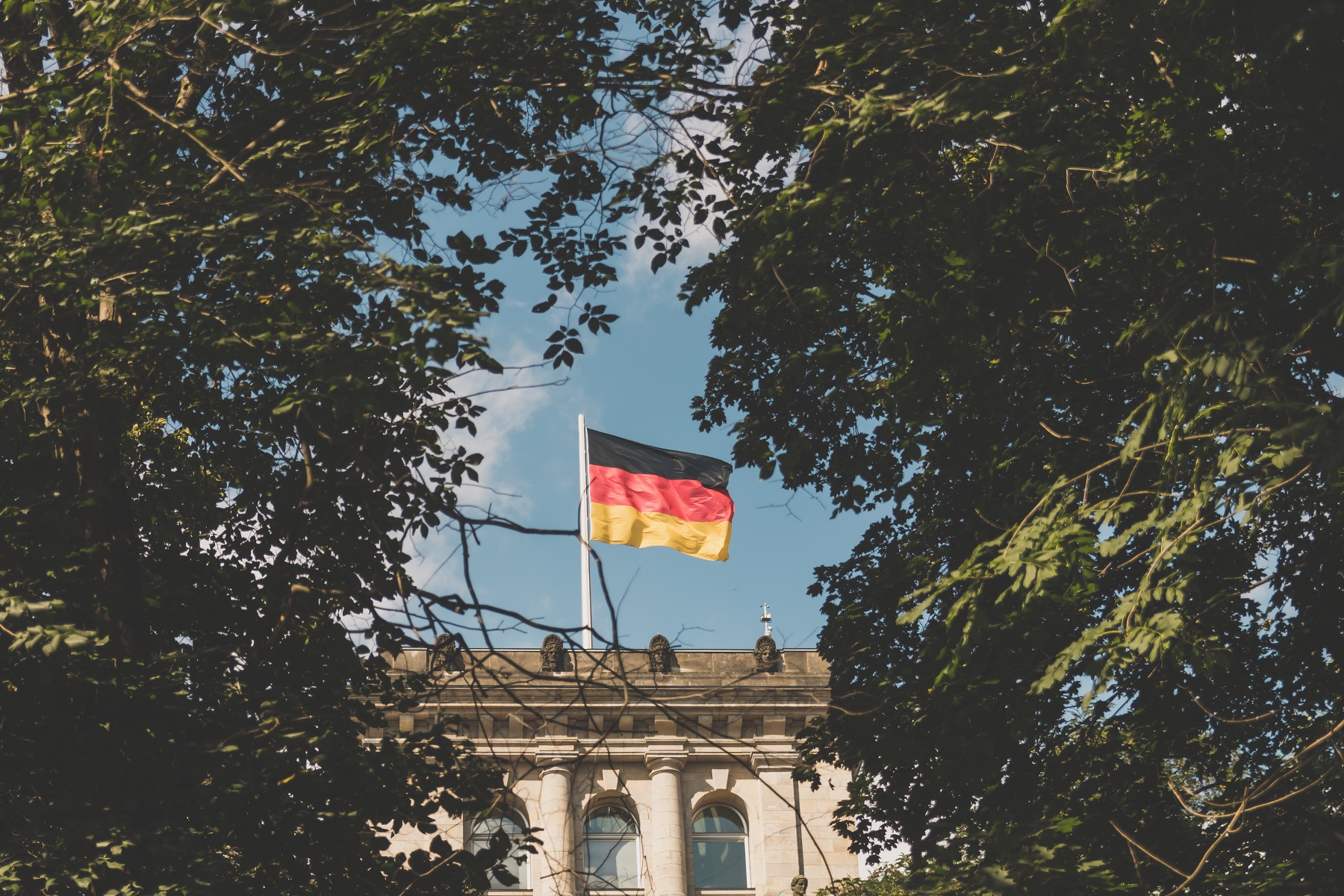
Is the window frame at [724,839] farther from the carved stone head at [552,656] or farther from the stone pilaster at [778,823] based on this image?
the carved stone head at [552,656]

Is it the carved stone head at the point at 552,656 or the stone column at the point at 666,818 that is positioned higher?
the carved stone head at the point at 552,656

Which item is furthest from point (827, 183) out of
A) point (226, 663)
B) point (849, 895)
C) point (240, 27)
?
point (849, 895)

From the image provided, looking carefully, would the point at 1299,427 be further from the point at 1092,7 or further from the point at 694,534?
the point at 694,534

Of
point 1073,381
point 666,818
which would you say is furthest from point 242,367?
point 666,818

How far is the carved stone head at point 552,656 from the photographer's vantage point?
27078 mm

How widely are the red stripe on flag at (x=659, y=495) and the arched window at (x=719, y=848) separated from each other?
275 inches

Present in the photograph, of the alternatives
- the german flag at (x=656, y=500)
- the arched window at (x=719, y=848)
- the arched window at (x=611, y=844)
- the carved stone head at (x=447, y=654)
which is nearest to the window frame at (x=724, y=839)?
the arched window at (x=719, y=848)

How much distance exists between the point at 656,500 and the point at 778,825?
7.87 m

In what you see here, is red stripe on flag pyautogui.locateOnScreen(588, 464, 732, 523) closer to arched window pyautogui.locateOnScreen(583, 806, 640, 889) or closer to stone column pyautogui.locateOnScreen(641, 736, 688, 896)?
stone column pyautogui.locateOnScreen(641, 736, 688, 896)

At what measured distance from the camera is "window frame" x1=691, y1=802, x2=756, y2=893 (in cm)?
2788

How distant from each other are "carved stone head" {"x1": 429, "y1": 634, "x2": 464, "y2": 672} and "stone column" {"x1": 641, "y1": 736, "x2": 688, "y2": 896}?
64.4 ft

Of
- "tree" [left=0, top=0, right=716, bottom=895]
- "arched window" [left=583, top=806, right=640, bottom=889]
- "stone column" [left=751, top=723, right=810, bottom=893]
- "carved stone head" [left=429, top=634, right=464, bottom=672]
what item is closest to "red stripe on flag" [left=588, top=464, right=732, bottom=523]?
"stone column" [left=751, top=723, right=810, bottom=893]

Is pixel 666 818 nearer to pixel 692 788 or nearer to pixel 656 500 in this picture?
pixel 692 788

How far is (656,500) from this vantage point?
88.4 ft
